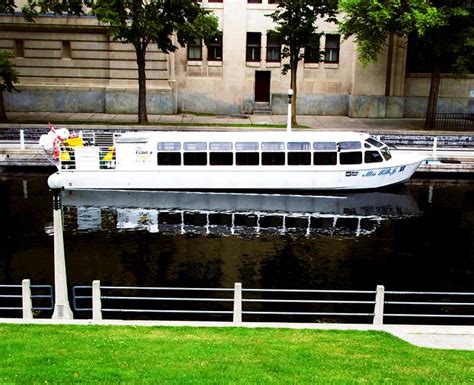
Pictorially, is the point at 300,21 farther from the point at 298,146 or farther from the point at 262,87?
the point at 298,146

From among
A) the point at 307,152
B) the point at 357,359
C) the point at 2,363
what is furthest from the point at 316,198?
the point at 2,363

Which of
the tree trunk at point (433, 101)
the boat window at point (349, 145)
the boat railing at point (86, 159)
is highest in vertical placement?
the tree trunk at point (433, 101)

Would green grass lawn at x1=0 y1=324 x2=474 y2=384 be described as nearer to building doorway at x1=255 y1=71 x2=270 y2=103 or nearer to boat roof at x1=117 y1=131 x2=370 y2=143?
boat roof at x1=117 y1=131 x2=370 y2=143

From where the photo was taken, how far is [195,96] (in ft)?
168

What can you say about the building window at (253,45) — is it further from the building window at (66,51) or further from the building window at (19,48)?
the building window at (19,48)

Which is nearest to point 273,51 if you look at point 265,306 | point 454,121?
point 454,121

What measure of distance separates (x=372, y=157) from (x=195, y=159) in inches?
385

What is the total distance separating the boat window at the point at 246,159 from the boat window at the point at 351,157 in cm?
460

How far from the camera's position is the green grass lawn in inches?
407

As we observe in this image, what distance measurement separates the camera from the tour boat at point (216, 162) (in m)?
31.5

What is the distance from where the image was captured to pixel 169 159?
1252 inches

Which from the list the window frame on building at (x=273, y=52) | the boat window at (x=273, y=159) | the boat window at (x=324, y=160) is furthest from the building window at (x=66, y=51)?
the boat window at (x=324, y=160)

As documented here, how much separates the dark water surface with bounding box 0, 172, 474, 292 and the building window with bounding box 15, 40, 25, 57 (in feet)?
65.0

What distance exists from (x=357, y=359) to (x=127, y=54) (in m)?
41.3
